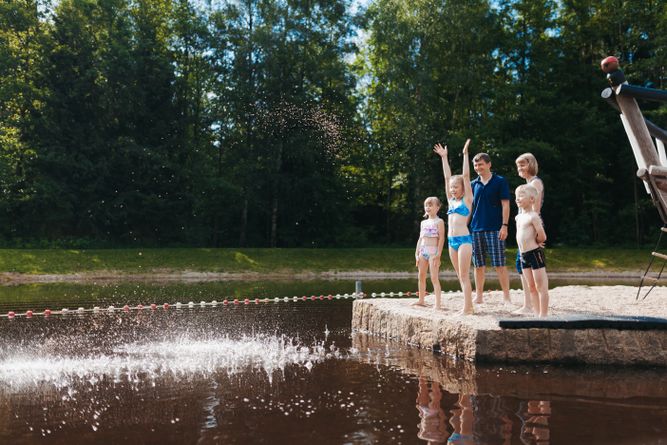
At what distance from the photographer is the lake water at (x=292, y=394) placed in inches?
153

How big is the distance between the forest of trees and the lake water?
25.3 meters

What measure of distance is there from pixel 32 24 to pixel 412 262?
25103 millimetres

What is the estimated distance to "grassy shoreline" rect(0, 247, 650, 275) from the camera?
24.2 m

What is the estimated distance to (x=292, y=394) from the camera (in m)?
4.99

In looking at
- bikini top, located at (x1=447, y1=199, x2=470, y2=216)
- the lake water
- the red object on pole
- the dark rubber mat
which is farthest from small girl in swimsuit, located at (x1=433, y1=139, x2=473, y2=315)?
the red object on pole

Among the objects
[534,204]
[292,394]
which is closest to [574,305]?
[534,204]

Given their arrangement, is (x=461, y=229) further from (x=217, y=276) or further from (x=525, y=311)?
(x=217, y=276)

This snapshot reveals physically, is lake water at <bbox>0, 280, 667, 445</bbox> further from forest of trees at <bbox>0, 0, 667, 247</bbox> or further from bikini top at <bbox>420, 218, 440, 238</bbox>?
forest of trees at <bbox>0, 0, 667, 247</bbox>

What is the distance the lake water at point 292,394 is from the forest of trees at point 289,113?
25285mm

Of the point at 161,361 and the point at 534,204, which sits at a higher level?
the point at 534,204

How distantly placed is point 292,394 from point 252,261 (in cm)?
2177

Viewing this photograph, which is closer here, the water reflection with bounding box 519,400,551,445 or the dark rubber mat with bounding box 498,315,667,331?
the water reflection with bounding box 519,400,551,445

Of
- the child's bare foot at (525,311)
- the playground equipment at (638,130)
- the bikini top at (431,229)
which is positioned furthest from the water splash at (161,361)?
the playground equipment at (638,130)

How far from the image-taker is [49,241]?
30938 millimetres
